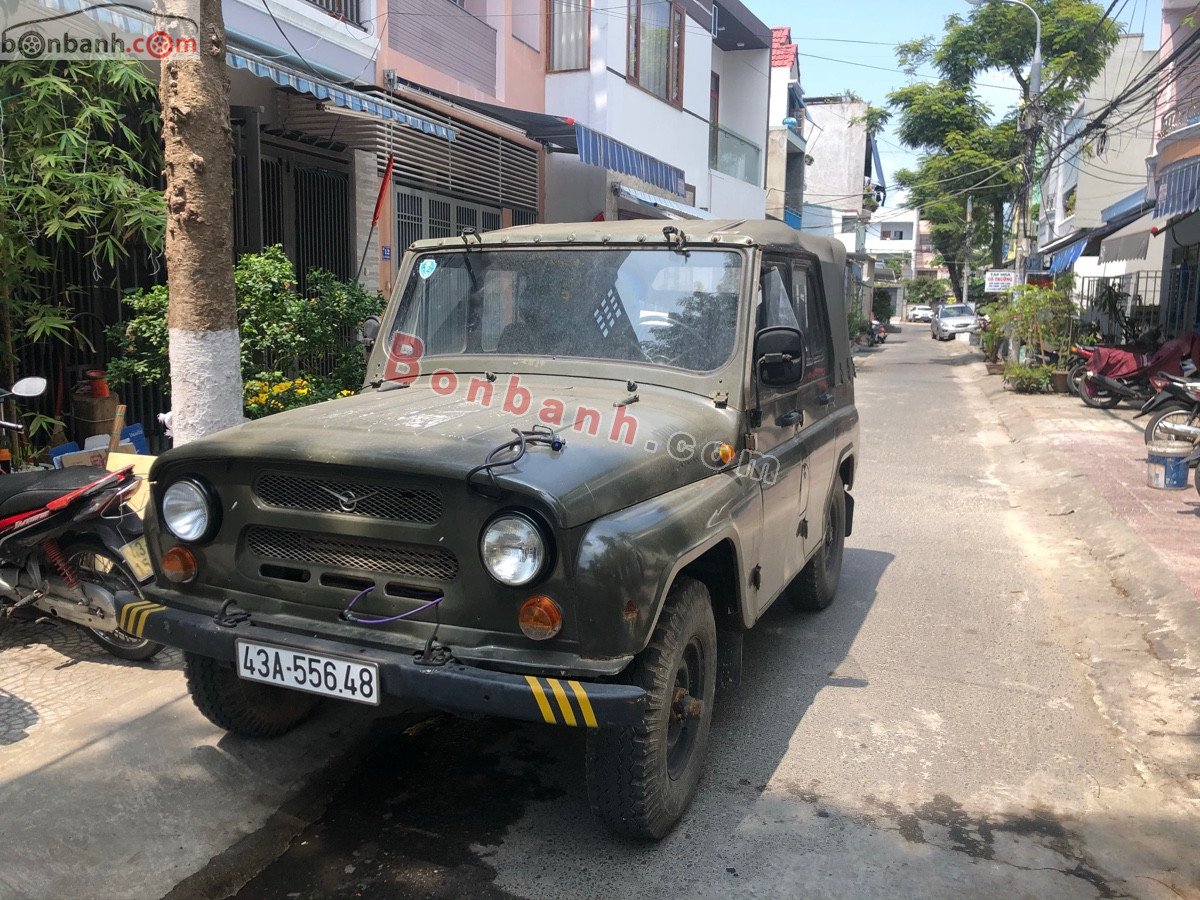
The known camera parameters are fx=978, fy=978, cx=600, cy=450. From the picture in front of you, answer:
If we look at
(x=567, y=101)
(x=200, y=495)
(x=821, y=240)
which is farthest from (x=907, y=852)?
(x=567, y=101)

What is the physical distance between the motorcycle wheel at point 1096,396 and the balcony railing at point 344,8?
12.1 metres

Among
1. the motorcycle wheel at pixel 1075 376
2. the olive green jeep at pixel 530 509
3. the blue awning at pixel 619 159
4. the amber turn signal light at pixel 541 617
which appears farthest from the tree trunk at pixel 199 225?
the motorcycle wheel at pixel 1075 376

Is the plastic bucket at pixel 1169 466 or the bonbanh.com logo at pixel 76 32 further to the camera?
the plastic bucket at pixel 1169 466

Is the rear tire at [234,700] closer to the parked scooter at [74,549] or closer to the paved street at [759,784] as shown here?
the paved street at [759,784]

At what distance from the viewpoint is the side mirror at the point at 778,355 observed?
3.73m

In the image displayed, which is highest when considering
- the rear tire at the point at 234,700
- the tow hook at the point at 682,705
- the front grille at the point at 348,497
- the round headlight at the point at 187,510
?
the front grille at the point at 348,497

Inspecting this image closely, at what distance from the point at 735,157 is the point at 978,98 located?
11041 mm

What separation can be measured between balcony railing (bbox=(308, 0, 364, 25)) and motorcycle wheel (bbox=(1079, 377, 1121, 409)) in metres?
12.1

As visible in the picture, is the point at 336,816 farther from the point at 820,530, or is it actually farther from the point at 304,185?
the point at 304,185

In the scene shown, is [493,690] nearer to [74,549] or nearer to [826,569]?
[74,549]

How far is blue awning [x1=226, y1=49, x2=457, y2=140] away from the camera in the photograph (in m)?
6.80

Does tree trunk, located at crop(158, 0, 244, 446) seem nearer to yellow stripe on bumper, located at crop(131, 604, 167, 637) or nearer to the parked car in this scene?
yellow stripe on bumper, located at crop(131, 604, 167, 637)

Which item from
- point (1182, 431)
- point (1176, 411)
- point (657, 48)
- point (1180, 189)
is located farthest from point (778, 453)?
point (657, 48)

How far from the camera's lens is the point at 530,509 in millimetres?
2762
